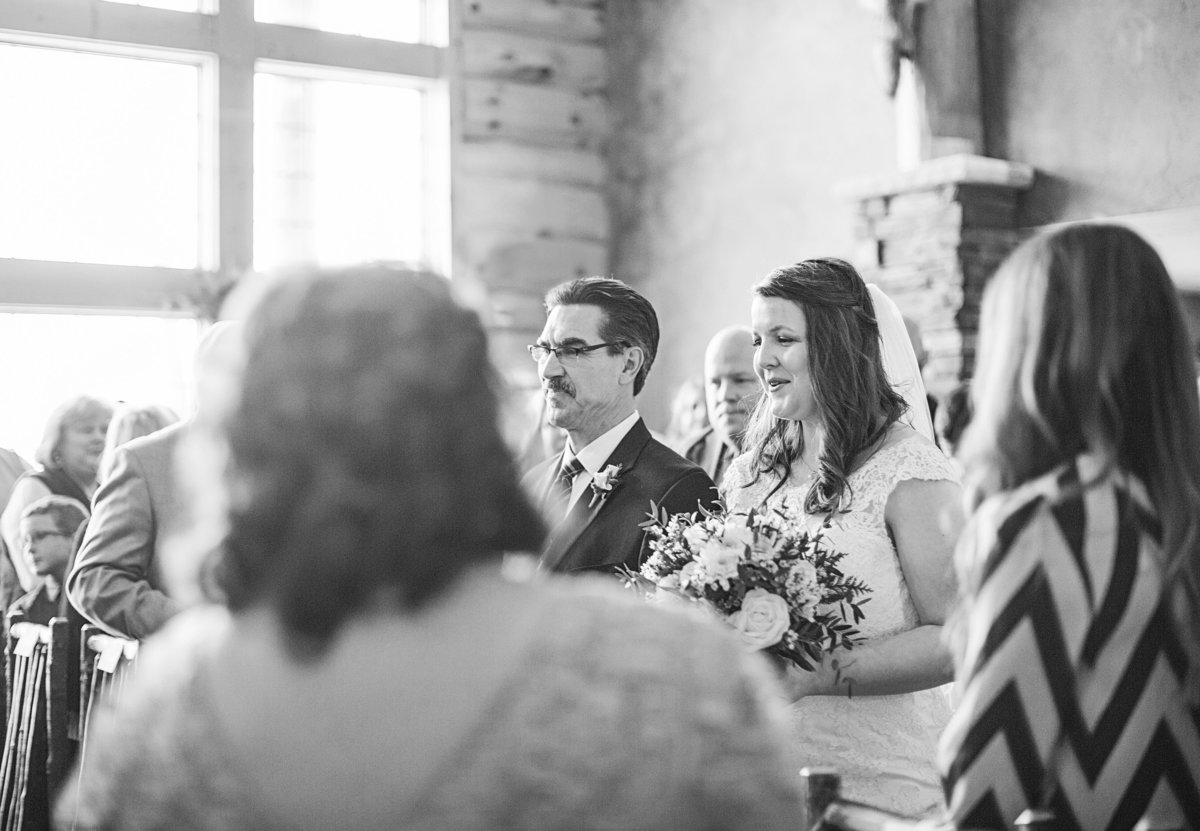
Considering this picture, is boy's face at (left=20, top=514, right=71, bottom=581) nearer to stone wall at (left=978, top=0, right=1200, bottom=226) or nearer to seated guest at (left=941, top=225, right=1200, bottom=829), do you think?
seated guest at (left=941, top=225, right=1200, bottom=829)

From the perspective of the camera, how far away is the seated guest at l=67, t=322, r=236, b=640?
3.80m

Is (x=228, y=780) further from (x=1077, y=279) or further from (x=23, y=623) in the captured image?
(x=23, y=623)

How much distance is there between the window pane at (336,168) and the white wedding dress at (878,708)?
7.11 metres

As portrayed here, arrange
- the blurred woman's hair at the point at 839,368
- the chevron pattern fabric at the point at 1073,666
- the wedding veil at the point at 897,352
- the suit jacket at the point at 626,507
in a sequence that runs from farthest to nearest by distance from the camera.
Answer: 1. the suit jacket at the point at 626,507
2. the wedding veil at the point at 897,352
3. the blurred woman's hair at the point at 839,368
4. the chevron pattern fabric at the point at 1073,666

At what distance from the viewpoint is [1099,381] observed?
5.85ft

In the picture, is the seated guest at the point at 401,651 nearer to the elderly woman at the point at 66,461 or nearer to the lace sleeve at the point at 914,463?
the lace sleeve at the point at 914,463

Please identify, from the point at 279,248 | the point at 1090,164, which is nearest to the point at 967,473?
the point at 1090,164

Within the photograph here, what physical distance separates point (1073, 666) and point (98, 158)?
8810 mm


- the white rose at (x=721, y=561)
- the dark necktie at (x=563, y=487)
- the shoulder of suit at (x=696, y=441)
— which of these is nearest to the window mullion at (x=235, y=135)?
the shoulder of suit at (x=696, y=441)

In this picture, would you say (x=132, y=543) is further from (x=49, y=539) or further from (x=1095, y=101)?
(x=1095, y=101)

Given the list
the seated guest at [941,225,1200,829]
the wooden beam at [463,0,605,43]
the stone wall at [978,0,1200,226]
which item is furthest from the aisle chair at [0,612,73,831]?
the wooden beam at [463,0,605,43]

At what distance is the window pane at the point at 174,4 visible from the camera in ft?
30.4

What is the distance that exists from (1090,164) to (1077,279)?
19.4 feet

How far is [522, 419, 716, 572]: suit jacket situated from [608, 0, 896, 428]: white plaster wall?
5.36 meters
